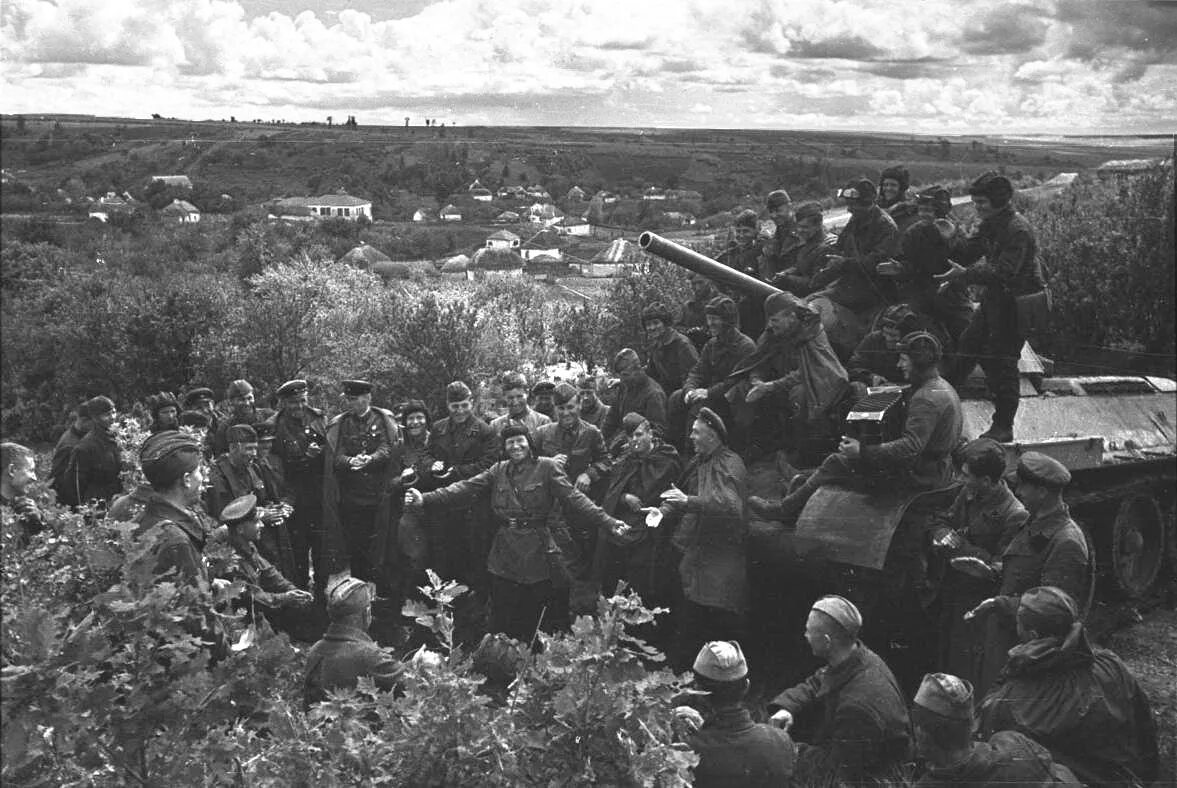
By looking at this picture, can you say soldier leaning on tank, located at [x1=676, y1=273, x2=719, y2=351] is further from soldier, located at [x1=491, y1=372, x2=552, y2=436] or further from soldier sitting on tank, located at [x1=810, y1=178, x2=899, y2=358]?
soldier, located at [x1=491, y1=372, x2=552, y2=436]

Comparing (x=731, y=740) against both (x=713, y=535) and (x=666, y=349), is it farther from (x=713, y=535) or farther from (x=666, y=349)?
(x=666, y=349)

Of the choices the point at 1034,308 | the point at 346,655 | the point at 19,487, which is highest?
the point at 1034,308

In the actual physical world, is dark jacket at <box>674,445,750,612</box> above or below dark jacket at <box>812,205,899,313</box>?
below

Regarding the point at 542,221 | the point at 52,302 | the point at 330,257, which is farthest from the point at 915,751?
the point at 330,257

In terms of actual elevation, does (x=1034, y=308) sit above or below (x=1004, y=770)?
above

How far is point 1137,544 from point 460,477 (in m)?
6.96

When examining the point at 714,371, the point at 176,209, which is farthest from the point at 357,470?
the point at 176,209

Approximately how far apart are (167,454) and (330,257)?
35.9 m

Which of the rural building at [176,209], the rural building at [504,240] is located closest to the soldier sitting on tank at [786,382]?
the rural building at [176,209]

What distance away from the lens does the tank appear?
23.7 ft

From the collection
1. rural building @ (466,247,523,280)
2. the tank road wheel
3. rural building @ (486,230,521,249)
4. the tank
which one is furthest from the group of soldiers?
rural building @ (466,247,523,280)

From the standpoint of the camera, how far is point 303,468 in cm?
953

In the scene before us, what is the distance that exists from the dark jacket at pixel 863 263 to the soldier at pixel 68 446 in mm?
6597

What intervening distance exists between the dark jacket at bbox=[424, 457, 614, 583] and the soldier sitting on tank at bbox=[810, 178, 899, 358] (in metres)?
3.14
